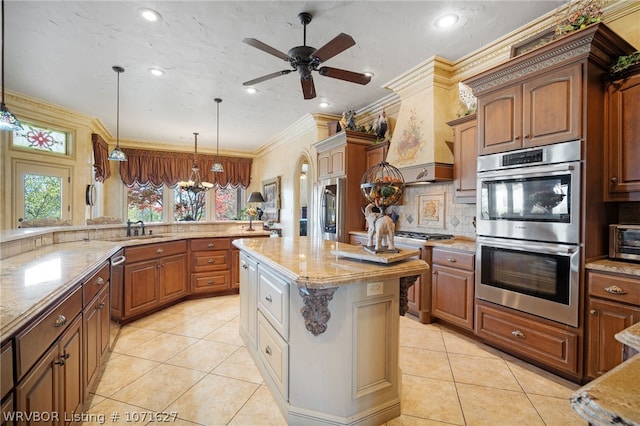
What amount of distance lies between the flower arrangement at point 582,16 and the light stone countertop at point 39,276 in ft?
11.6

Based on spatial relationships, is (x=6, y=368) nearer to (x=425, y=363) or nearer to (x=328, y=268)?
(x=328, y=268)

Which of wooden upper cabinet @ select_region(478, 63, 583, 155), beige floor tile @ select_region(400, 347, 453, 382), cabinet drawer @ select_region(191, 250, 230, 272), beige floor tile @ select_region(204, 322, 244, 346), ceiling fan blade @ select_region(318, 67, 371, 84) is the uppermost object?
ceiling fan blade @ select_region(318, 67, 371, 84)

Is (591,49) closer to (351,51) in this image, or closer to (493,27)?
(493,27)

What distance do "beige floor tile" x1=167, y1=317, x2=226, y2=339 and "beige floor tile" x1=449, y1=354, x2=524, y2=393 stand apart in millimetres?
2335

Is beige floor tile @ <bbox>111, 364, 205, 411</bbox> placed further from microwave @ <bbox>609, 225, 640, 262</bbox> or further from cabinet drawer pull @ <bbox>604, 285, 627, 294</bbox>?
microwave @ <bbox>609, 225, 640, 262</bbox>

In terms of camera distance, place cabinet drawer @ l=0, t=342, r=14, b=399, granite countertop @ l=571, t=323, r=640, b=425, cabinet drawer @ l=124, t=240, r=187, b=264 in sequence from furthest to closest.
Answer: cabinet drawer @ l=124, t=240, r=187, b=264 < cabinet drawer @ l=0, t=342, r=14, b=399 < granite countertop @ l=571, t=323, r=640, b=425

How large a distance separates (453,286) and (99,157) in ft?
22.0

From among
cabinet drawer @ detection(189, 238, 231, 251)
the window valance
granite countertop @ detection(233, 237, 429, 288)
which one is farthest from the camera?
the window valance

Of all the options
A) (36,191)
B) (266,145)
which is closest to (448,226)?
(266,145)

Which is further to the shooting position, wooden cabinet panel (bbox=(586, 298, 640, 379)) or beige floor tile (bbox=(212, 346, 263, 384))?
beige floor tile (bbox=(212, 346, 263, 384))

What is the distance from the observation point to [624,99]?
207 cm

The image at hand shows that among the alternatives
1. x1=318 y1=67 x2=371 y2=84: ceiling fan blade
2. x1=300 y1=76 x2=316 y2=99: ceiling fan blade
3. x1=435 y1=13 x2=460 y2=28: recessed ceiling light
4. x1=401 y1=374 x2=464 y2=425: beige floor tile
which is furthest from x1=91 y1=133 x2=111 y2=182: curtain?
x1=401 y1=374 x2=464 y2=425: beige floor tile

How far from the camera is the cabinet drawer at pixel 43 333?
1.02 meters

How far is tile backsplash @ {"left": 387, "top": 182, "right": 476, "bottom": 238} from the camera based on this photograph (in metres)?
3.43
